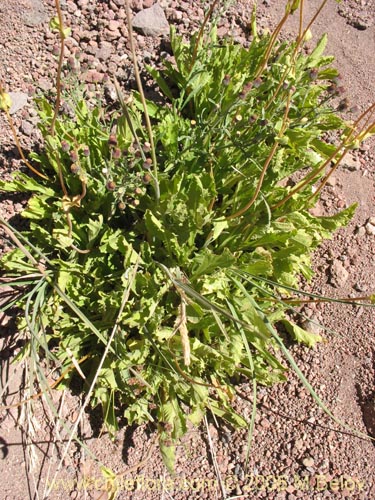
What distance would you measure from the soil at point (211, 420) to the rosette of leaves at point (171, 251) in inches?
6.7

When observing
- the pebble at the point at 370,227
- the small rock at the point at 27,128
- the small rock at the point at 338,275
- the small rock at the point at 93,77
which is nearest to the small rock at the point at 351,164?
the pebble at the point at 370,227

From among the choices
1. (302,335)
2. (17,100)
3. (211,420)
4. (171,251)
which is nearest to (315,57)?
(171,251)

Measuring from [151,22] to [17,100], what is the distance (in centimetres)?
101

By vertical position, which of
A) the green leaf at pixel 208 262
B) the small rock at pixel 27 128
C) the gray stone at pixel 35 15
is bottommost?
the small rock at pixel 27 128

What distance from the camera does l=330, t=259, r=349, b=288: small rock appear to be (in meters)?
2.82

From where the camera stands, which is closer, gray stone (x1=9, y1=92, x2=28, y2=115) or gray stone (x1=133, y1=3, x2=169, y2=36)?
gray stone (x1=9, y1=92, x2=28, y2=115)

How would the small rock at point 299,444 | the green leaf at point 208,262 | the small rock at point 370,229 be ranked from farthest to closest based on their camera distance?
the small rock at point 370,229 → the small rock at point 299,444 → the green leaf at point 208,262

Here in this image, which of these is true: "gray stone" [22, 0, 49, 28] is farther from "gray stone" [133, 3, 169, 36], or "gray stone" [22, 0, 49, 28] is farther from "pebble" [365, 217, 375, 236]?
"pebble" [365, 217, 375, 236]

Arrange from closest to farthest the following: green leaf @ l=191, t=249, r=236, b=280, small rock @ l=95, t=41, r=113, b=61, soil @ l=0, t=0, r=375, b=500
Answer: green leaf @ l=191, t=249, r=236, b=280 < soil @ l=0, t=0, r=375, b=500 < small rock @ l=95, t=41, r=113, b=61

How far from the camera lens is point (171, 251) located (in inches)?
96.4

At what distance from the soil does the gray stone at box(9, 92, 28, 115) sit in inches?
1.2

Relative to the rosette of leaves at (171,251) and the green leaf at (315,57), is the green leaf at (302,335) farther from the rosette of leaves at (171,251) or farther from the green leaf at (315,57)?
the green leaf at (315,57)

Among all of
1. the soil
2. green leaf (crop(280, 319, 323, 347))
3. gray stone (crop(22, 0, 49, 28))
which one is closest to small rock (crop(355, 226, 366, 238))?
the soil

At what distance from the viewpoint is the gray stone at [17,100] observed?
2861 millimetres
